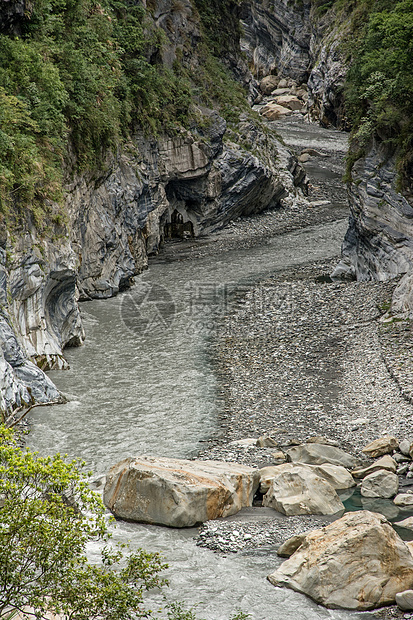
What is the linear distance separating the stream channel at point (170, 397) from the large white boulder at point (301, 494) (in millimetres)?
1812

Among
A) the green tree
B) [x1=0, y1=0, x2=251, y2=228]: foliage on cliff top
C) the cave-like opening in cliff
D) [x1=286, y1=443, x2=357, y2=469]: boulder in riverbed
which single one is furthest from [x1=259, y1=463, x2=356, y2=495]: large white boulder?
the cave-like opening in cliff

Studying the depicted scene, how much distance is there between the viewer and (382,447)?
15.6m

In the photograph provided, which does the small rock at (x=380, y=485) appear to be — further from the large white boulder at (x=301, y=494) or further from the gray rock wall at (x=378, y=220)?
the gray rock wall at (x=378, y=220)

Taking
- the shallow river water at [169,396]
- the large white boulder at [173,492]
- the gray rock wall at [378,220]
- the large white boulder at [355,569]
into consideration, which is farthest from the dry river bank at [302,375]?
the gray rock wall at [378,220]

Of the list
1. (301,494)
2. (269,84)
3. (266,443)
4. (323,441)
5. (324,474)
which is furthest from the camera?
(269,84)

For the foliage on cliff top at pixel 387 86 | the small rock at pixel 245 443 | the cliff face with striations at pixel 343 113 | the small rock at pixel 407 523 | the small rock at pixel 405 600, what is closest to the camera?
the small rock at pixel 405 600

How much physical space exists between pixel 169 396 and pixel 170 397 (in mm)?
106

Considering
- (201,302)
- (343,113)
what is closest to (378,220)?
(201,302)

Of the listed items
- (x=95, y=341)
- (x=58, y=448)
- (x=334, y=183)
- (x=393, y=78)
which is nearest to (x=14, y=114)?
(x=95, y=341)

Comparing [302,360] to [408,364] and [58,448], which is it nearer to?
[408,364]

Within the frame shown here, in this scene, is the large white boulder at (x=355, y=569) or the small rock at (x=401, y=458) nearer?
the large white boulder at (x=355, y=569)

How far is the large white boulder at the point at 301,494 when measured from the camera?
13036 millimetres

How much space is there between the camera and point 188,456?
16.4 m

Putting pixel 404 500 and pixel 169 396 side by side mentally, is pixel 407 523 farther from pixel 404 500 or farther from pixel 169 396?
pixel 169 396
